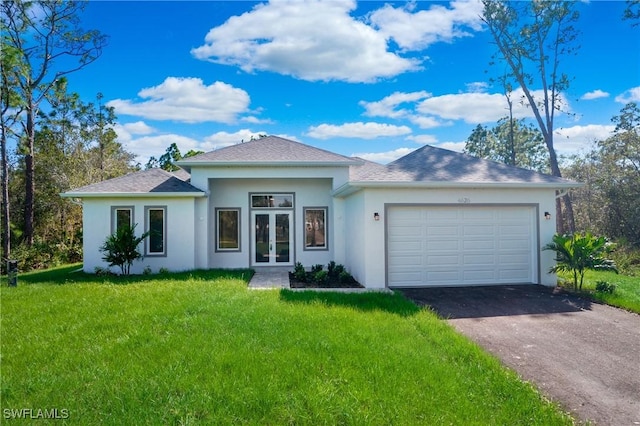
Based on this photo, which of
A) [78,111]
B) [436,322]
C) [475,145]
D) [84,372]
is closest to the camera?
[84,372]

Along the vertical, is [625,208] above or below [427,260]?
above

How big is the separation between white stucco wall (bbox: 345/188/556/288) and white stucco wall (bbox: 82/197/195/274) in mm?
6126

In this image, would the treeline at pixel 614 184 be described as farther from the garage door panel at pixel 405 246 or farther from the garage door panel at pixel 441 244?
the garage door panel at pixel 405 246

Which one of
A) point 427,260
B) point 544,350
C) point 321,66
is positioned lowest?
point 544,350

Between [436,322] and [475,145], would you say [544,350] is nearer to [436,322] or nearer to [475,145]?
[436,322]

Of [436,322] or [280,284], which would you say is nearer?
[436,322]

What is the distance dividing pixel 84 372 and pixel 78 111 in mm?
25239

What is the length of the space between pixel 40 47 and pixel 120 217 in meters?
11.5

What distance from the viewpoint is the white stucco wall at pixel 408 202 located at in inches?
388

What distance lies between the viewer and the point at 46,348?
17.2ft

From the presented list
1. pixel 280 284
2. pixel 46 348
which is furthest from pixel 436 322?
pixel 46 348

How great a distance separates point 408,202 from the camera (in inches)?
392

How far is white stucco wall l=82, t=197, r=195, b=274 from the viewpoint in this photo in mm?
12828
